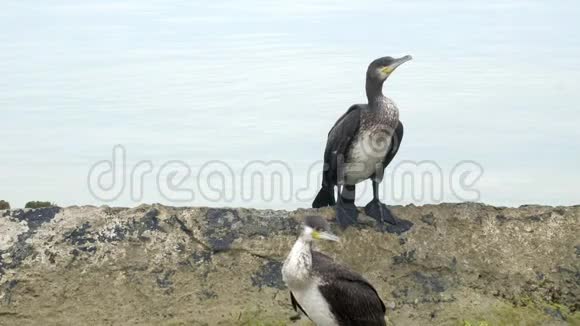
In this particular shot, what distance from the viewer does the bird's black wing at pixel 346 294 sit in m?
9.69

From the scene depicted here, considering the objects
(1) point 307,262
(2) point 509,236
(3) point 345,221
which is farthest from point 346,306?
(2) point 509,236

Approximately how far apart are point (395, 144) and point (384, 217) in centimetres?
77

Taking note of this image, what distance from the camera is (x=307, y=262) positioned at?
31.7 ft

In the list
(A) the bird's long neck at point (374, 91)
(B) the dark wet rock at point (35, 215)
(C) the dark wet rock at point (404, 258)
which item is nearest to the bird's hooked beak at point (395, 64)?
(A) the bird's long neck at point (374, 91)

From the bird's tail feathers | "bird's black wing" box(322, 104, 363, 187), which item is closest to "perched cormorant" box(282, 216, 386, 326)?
"bird's black wing" box(322, 104, 363, 187)

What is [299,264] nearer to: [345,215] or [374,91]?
[345,215]

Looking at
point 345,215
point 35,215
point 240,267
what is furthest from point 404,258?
point 35,215

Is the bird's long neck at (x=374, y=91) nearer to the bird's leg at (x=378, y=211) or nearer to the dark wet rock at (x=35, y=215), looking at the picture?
the bird's leg at (x=378, y=211)

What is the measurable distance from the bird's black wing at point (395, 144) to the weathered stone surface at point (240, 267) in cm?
60

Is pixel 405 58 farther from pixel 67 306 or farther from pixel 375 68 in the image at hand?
pixel 67 306

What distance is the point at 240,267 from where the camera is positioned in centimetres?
1158

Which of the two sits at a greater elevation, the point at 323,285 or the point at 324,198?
the point at 324,198

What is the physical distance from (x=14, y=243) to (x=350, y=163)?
3.42 meters

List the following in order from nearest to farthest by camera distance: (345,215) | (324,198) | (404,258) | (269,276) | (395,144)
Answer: (269,276)
(404,258)
(345,215)
(395,144)
(324,198)
